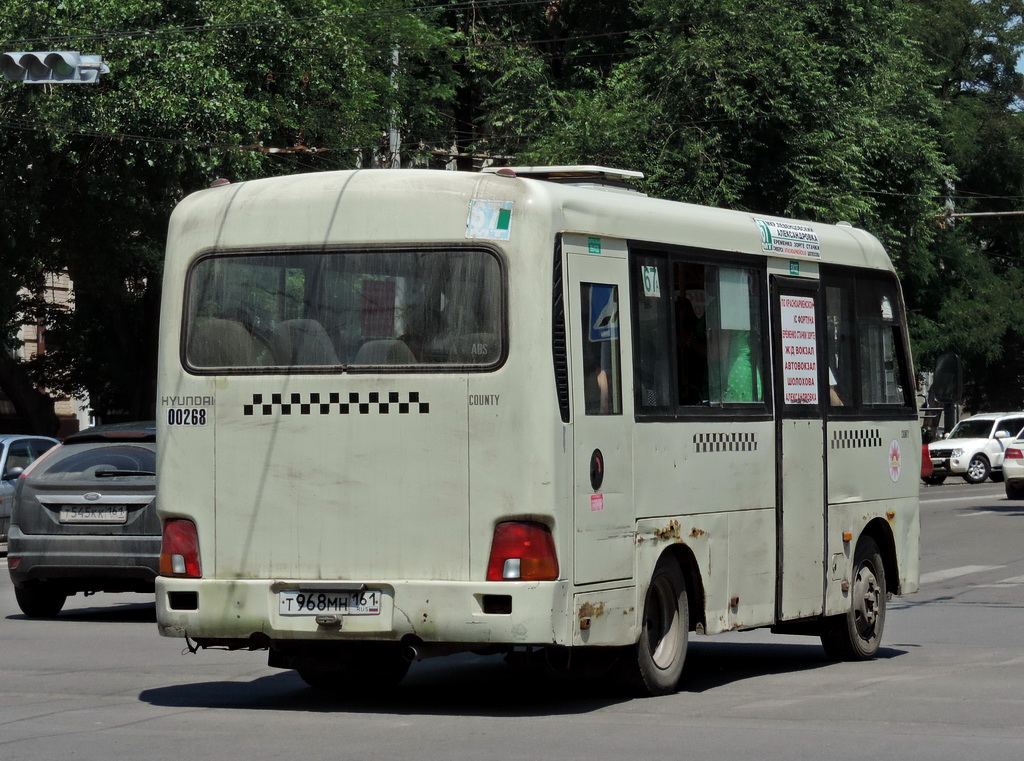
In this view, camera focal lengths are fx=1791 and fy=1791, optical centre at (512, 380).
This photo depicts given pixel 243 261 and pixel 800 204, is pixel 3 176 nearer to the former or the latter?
pixel 800 204

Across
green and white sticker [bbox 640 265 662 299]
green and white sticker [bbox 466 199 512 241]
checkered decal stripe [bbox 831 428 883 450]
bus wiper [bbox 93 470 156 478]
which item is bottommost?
bus wiper [bbox 93 470 156 478]

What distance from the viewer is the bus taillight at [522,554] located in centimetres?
838

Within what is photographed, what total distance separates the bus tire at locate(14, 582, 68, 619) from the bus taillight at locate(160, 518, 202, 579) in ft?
18.4

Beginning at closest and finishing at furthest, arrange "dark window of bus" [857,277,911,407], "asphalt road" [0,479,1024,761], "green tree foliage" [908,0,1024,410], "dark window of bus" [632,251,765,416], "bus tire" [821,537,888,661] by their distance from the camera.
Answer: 1. "asphalt road" [0,479,1024,761]
2. "dark window of bus" [632,251,765,416]
3. "bus tire" [821,537,888,661]
4. "dark window of bus" [857,277,911,407]
5. "green tree foliage" [908,0,1024,410]

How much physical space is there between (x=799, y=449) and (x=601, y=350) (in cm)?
235

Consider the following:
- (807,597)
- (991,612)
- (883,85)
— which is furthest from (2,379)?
(807,597)

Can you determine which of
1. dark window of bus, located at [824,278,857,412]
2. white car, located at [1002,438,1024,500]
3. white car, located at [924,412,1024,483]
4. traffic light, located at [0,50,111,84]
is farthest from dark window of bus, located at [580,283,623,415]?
white car, located at [924,412,1024,483]

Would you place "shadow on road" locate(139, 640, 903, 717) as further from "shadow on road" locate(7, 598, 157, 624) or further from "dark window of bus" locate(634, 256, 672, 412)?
"shadow on road" locate(7, 598, 157, 624)

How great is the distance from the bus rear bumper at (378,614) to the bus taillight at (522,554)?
55mm

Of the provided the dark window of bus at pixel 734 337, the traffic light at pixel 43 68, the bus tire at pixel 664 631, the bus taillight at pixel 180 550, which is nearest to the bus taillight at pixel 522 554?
the bus tire at pixel 664 631

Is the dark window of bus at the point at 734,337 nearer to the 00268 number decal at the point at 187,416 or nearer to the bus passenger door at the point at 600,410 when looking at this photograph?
the bus passenger door at the point at 600,410

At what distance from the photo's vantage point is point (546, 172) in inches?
388

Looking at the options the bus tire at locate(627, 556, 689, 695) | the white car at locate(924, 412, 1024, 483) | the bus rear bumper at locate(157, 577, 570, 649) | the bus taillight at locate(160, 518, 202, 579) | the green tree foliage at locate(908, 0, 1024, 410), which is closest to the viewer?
the bus rear bumper at locate(157, 577, 570, 649)

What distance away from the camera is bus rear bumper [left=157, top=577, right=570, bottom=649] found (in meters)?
8.33
